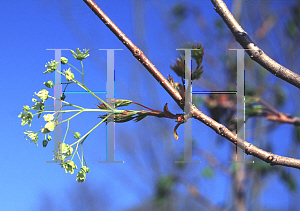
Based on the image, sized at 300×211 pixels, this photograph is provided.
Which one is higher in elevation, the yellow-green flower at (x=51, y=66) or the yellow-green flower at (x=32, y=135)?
the yellow-green flower at (x=51, y=66)

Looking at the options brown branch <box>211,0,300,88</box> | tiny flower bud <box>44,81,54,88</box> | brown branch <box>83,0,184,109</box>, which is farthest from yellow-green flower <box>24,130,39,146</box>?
brown branch <box>211,0,300,88</box>

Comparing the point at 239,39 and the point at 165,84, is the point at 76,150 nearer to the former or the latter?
the point at 165,84

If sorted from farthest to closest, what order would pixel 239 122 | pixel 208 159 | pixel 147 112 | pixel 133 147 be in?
pixel 133 147, pixel 208 159, pixel 239 122, pixel 147 112

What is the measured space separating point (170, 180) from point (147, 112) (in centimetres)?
73

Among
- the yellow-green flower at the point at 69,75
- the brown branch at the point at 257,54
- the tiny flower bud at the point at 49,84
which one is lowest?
the tiny flower bud at the point at 49,84

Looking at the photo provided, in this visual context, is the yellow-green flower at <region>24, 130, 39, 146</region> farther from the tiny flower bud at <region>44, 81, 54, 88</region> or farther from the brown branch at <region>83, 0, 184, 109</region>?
the brown branch at <region>83, 0, 184, 109</region>

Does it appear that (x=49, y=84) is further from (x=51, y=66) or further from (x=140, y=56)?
(x=140, y=56)

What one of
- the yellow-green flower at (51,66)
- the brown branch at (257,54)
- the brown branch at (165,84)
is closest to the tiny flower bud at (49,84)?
the yellow-green flower at (51,66)

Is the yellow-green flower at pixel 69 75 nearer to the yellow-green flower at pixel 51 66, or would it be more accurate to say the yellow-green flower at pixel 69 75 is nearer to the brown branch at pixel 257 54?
the yellow-green flower at pixel 51 66

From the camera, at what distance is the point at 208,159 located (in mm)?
1036

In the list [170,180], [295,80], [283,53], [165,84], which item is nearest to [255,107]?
[295,80]

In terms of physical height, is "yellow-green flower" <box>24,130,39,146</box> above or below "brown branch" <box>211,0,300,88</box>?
below

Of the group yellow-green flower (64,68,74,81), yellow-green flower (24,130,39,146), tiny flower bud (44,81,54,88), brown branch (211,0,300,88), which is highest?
brown branch (211,0,300,88)

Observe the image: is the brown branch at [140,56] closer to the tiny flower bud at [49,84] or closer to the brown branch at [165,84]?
the brown branch at [165,84]
